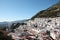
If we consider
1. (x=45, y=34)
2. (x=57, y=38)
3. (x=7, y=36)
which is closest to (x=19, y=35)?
(x=7, y=36)

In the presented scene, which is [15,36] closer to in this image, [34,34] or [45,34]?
[34,34]

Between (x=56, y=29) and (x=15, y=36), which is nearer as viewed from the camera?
(x=15, y=36)

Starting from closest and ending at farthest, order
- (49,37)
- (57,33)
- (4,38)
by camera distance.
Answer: (4,38), (49,37), (57,33)

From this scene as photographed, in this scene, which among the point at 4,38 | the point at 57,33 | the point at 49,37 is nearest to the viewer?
the point at 4,38

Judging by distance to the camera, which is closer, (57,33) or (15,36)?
(15,36)

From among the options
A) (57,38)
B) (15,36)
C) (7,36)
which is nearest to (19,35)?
(15,36)

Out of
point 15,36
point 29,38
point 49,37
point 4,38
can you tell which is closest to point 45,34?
point 49,37

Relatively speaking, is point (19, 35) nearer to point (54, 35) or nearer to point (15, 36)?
point (15, 36)

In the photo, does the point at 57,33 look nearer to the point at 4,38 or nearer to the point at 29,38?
the point at 29,38
